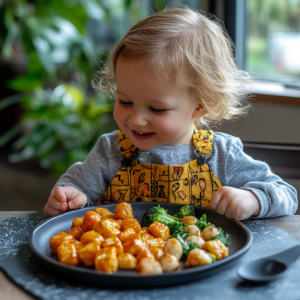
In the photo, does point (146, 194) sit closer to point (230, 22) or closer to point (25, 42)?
point (230, 22)

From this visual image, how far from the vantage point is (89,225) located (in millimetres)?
976

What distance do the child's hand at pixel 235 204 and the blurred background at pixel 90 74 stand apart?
2.50 feet

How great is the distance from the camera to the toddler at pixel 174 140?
1160mm

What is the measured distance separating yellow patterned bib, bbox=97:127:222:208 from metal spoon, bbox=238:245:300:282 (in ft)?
1.68

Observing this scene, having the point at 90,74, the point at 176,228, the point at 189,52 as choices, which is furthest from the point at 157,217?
the point at 90,74

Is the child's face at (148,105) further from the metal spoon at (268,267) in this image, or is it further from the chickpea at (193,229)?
the metal spoon at (268,267)

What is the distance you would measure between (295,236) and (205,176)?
1.32 feet

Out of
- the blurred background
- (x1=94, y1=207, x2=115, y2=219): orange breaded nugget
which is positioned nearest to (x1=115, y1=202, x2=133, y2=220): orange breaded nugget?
(x1=94, y1=207, x2=115, y2=219): orange breaded nugget

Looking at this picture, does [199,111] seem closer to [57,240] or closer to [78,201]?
[78,201]

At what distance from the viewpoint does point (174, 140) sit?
53.9 inches

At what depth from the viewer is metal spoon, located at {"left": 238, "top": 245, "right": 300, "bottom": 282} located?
75 cm

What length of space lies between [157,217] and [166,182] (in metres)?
A: 0.30

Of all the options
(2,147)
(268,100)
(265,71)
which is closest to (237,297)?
(268,100)

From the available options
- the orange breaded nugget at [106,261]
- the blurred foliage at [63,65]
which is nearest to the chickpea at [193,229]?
the orange breaded nugget at [106,261]
